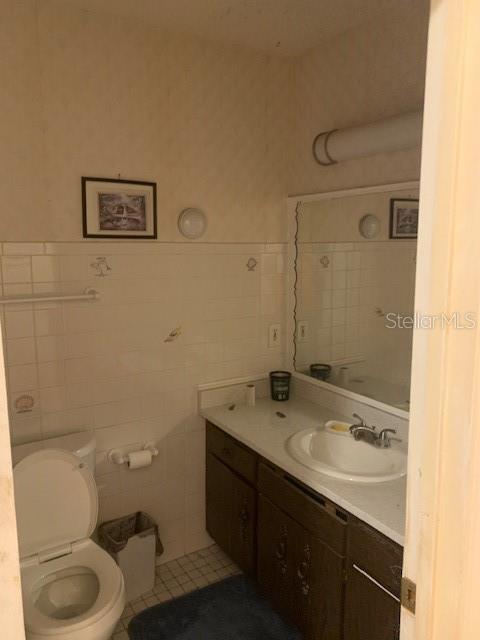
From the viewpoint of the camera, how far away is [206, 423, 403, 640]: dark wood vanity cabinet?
167 centimetres

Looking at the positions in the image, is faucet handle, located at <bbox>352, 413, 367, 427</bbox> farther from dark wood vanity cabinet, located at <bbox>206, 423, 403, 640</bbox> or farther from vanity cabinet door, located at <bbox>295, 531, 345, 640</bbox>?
vanity cabinet door, located at <bbox>295, 531, 345, 640</bbox>

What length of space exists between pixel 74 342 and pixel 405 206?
1.53 m

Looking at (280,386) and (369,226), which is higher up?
(369,226)

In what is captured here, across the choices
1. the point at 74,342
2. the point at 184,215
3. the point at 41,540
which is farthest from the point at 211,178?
the point at 41,540

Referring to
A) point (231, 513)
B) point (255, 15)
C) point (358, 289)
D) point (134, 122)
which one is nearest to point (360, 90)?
point (255, 15)

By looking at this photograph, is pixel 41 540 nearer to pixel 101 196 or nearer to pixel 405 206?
pixel 101 196

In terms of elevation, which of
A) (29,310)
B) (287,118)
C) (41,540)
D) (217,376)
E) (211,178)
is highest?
(287,118)

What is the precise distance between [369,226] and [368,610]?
1557mm

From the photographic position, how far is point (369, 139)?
216cm

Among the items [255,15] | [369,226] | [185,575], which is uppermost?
[255,15]

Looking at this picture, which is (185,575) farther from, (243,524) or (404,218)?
(404,218)

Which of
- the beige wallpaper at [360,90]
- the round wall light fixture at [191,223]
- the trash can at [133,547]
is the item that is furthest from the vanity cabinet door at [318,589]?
the beige wallpaper at [360,90]

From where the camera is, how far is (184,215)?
2420 mm

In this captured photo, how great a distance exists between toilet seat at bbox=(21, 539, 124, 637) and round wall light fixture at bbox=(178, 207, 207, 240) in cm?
142
